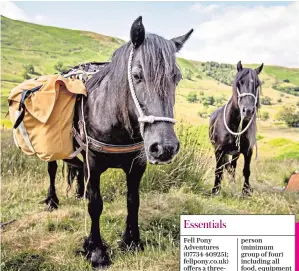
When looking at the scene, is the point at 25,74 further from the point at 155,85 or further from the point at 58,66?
the point at 155,85

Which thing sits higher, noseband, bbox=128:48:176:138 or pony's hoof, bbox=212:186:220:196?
noseband, bbox=128:48:176:138

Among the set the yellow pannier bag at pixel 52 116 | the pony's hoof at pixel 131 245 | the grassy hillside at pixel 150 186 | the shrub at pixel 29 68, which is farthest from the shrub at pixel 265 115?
the shrub at pixel 29 68

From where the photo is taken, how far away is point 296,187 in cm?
274

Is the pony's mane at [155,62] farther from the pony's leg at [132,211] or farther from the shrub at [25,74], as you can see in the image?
the shrub at [25,74]

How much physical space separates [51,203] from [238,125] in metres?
1.45

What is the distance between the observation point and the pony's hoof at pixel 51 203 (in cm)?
279

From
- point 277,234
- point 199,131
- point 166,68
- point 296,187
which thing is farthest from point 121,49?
point 296,187

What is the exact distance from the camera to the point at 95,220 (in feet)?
6.75

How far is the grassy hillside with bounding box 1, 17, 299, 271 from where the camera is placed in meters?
2.14

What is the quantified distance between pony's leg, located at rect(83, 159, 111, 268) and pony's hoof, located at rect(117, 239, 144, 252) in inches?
4.4

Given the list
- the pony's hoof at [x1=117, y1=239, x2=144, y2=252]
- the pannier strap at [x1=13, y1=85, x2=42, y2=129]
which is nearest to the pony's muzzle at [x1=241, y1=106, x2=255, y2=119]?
the pony's hoof at [x1=117, y1=239, x2=144, y2=252]

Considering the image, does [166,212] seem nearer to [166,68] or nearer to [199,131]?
[199,131]

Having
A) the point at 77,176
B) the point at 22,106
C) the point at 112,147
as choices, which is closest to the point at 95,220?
the point at 112,147

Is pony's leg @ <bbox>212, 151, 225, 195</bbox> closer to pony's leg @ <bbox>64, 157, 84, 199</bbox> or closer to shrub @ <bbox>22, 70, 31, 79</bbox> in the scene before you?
pony's leg @ <bbox>64, 157, 84, 199</bbox>
